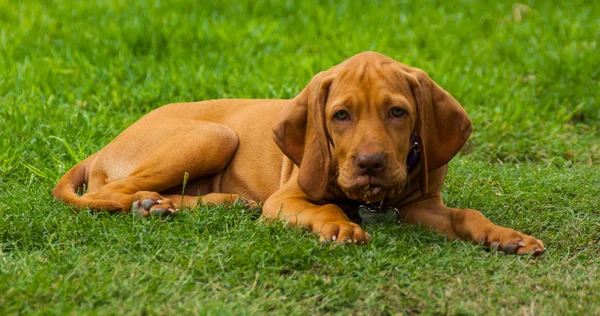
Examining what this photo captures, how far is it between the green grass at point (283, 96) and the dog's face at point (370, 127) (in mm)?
352

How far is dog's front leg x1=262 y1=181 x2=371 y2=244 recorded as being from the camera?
4.69 meters

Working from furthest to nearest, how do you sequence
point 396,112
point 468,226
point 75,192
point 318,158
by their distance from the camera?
point 75,192 < point 318,158 < point 468,226 < point 396,112

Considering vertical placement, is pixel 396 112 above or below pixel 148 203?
above

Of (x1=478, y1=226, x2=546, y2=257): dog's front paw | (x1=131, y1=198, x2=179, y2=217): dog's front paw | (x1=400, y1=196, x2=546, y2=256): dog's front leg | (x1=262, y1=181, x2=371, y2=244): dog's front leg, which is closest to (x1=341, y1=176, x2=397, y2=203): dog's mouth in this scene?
(x1=262, y1=181, x2=371, y2=244): dog's front leg

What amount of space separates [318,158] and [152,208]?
1.01 meters

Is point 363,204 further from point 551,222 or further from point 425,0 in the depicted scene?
point 425,0

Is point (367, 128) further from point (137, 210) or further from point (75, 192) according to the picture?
point (75, 192)

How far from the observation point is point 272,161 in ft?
→ 19.2

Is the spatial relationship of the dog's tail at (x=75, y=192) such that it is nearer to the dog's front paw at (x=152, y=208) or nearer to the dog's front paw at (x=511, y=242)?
the dog's front paw at (x=152, y=208)

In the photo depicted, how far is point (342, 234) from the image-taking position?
15.3 ft

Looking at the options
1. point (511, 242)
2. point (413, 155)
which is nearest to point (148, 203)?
point (413, 155)

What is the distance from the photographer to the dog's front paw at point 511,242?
4.76 metres

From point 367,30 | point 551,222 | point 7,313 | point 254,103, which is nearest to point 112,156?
point 254,103

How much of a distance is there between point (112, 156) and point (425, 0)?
6547mm
